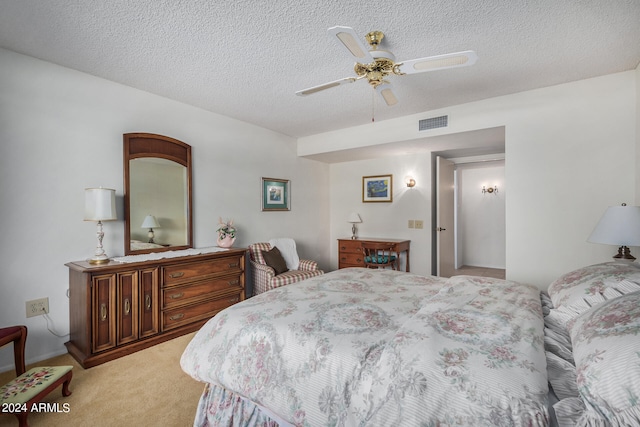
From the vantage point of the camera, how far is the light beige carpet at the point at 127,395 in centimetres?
171

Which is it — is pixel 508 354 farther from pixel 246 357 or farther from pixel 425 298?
pixel 246 357

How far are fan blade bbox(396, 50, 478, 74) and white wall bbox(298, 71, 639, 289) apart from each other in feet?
5.79

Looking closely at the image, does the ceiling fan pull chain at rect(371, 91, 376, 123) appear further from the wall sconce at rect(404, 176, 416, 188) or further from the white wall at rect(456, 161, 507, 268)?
the white wall at rect(456, 161, 507, 268)

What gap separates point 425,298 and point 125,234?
2.76m

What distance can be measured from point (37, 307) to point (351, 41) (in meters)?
3.10

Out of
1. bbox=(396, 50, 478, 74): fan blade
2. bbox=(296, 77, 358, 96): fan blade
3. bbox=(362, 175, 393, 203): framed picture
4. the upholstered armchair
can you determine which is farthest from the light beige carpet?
bbox=(362, 175, 393, 203): framed picture

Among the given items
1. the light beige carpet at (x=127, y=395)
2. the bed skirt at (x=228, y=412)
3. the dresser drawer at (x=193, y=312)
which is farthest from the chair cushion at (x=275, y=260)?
the bed skirt at (x=228, y=412)

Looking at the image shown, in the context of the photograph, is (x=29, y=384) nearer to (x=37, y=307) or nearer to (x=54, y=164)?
(x=37, y=307)

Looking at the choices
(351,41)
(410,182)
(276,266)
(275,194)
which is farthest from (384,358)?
(410,182)

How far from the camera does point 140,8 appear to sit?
5.87 ft

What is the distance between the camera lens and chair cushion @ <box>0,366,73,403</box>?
159cm

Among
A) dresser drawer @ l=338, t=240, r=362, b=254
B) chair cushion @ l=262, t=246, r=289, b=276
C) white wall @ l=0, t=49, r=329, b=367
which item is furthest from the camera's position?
dresser drawer @ l=338, t=240, r=362, b=254

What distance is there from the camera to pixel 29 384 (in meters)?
1.72

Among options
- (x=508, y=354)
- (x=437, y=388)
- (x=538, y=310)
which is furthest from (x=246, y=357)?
(x=538, y=310)
